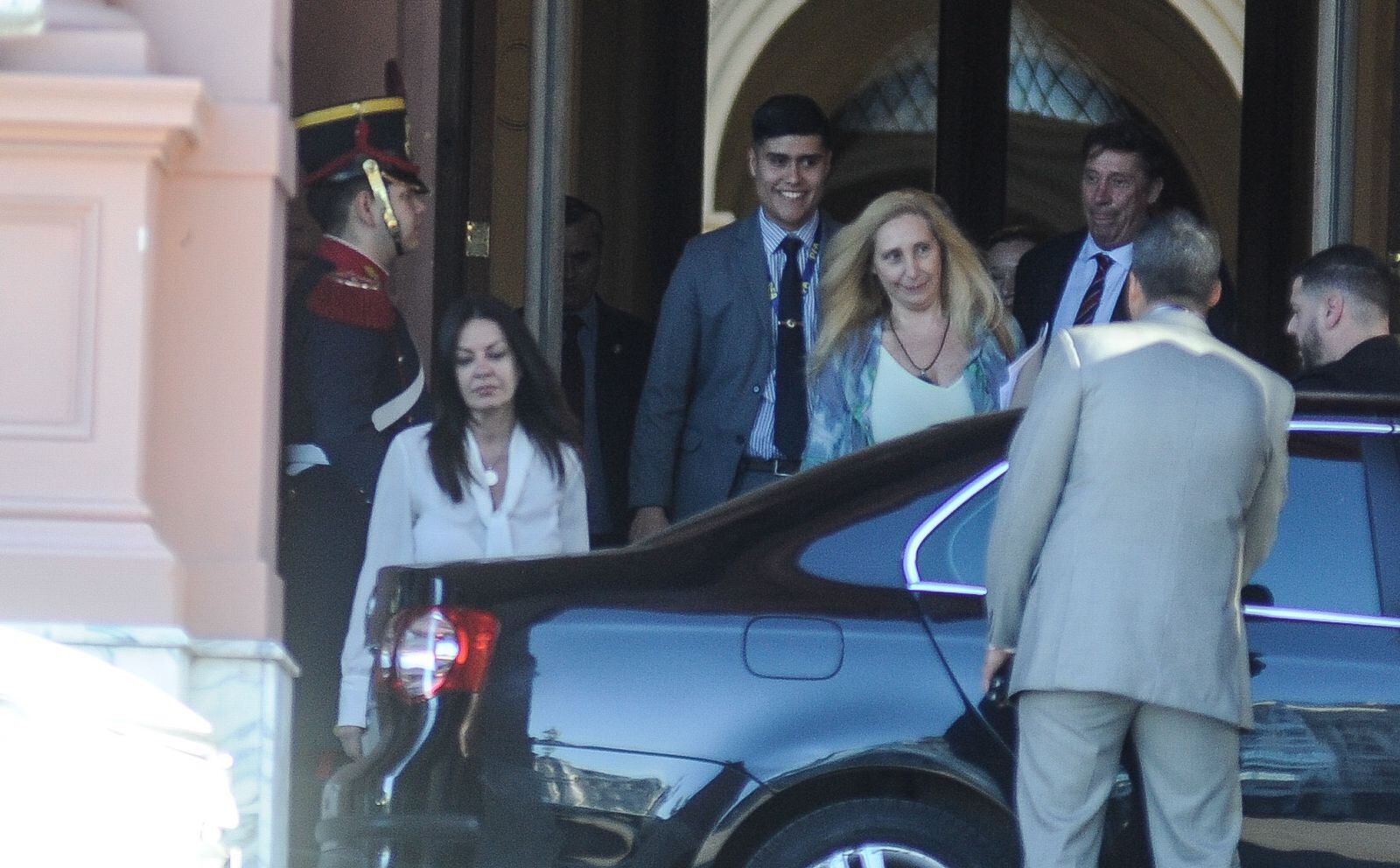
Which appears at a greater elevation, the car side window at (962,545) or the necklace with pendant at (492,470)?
the necklace with pendant at (492,470)

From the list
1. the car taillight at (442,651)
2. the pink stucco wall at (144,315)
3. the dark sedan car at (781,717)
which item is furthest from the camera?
the pink stucco wall at (144,315)

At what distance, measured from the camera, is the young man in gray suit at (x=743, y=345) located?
25.6 ft

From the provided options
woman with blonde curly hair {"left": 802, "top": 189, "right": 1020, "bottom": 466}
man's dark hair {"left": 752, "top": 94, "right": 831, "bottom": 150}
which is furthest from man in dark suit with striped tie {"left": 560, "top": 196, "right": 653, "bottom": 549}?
woman with blonde curly hair {"left": 802, "top": 189, "right": 1020, "bottom": 466}

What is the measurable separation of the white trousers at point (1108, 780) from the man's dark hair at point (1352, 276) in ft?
7.29

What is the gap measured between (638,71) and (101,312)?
6159mm

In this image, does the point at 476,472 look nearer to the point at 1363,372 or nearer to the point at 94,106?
the point at 94,106

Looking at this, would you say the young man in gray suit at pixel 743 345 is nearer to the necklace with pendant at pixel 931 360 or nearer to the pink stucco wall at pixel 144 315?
the necklace with pendant at pixel 931 360

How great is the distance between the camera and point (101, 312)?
268 inches

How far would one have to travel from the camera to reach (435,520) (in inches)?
272

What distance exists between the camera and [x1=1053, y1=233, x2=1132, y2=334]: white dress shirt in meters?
8.06

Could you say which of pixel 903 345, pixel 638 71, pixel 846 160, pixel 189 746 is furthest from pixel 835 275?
pixel 846 160

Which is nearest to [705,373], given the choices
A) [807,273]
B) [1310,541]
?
[807,273]

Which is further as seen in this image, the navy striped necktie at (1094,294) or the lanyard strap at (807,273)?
the navy striped necktie at (1094,294)

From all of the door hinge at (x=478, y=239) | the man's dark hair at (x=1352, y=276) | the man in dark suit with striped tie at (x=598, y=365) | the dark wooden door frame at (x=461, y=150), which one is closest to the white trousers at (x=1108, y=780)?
the man's dark hair at (x=1352, y=276)
